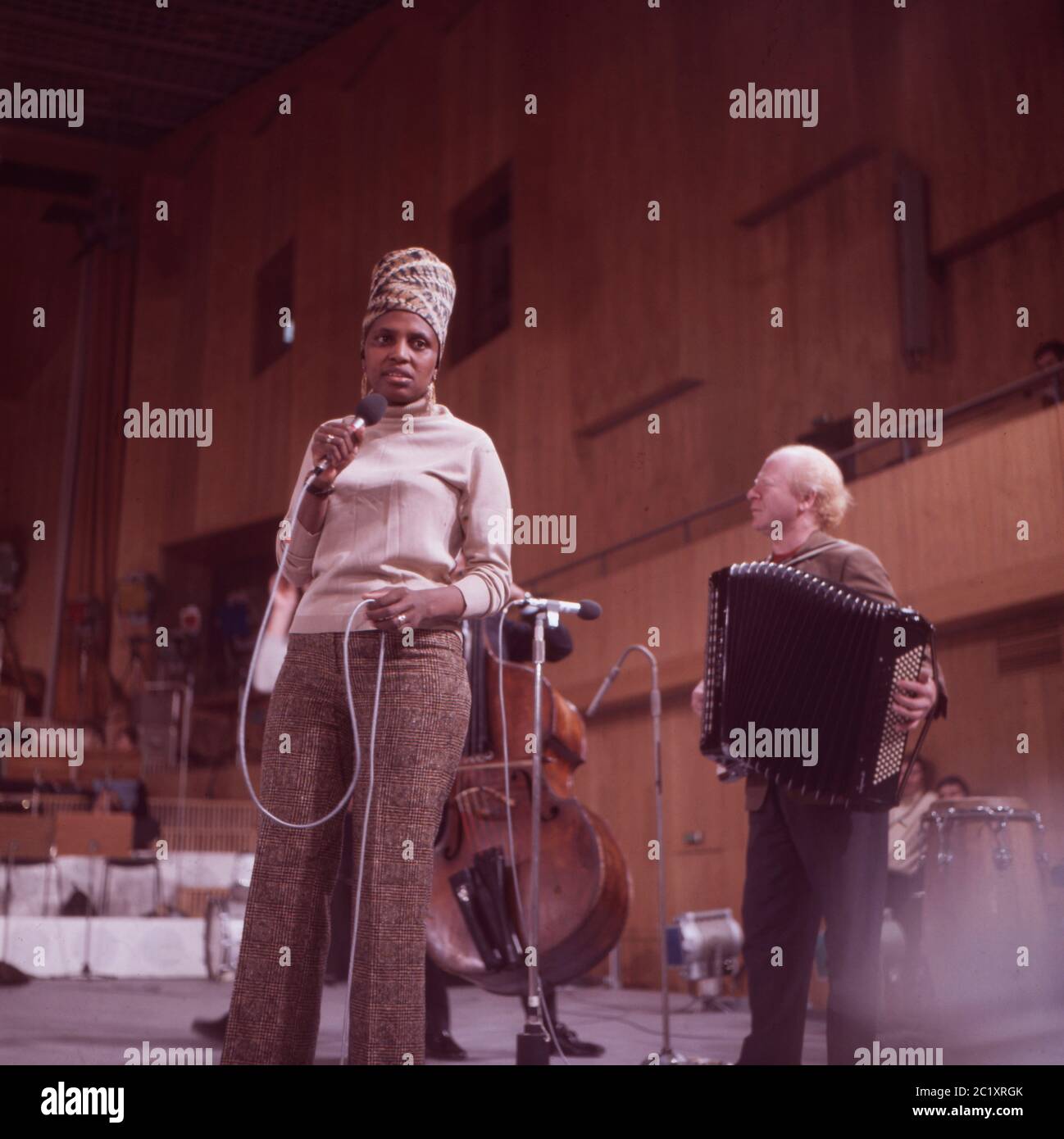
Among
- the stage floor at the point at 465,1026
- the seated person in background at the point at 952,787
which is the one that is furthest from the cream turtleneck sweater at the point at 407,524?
the seated person in background at the point at 952,787

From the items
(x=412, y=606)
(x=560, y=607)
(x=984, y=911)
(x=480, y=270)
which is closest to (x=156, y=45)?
(x=480, y=270)

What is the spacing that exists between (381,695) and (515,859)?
1641mm

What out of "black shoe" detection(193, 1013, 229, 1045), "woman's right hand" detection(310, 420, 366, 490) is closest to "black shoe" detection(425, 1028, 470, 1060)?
"black shoe" detection(193, 1013, 229, 1045)

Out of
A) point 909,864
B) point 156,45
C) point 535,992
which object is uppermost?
point 156,45

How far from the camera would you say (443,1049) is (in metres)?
3.60

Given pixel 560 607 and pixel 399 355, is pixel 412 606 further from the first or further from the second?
pixel 560 607

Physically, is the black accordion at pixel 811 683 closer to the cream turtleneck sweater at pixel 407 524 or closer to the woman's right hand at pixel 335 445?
the cream turtleneck sweater at pixel 407 524

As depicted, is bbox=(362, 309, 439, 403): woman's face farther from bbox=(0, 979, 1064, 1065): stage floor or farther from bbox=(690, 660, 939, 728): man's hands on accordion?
bbox=(0, 979, 1064, 1065): stage floor

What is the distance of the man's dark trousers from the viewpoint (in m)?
2.54

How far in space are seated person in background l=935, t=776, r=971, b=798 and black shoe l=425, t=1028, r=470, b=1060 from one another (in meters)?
2.65

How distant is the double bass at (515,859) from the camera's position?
10.8 feet

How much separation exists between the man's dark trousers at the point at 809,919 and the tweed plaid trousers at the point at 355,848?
1.02 metres
